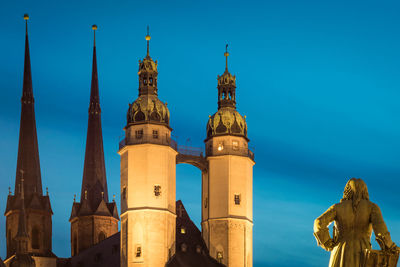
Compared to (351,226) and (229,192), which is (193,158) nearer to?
(229,192)

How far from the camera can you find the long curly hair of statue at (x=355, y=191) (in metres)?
19.0

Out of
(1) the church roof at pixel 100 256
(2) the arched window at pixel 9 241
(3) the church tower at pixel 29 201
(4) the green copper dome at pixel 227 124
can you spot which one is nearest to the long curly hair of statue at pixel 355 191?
(4) the green copper dome at pixel 227 124

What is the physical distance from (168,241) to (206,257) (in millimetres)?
6646

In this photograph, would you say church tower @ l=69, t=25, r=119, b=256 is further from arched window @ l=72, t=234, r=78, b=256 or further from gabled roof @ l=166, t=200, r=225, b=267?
gabled roof @ l=166, t=200, r=225, b=267

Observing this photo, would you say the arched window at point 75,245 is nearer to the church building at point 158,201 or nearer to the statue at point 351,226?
the church building at point 158,201

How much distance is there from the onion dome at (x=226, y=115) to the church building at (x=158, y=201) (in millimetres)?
117

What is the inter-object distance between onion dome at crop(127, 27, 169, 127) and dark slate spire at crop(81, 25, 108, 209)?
3439 cm

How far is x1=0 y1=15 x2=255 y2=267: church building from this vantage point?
96.1 m

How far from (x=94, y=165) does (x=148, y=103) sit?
36556mm

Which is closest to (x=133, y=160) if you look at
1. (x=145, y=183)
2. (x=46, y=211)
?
Result: (x=145, y=183)

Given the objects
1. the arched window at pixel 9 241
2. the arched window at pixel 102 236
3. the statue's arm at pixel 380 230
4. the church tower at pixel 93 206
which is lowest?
the statue's arm at pixel 380 230

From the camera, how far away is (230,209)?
103 meters

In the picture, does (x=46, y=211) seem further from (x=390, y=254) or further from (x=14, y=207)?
(x=390, y=254)

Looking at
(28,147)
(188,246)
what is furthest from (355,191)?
(28,147)
